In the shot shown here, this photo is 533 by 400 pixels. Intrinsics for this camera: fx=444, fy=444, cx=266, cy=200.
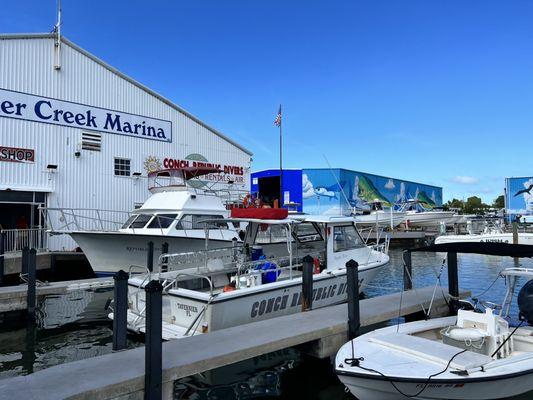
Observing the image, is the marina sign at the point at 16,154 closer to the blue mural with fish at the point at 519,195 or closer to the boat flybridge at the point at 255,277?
the boat flybridge at the point at 255,277

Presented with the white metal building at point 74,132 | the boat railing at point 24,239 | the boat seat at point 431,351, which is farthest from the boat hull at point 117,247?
the boat seat at point 431,351

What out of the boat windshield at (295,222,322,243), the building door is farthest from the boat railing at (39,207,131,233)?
the boat windshield at (295,222,322,243)

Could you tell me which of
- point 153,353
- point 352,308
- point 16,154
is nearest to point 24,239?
point 16,154

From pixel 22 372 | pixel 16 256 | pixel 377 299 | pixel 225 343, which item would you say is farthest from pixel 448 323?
pixel 16 256

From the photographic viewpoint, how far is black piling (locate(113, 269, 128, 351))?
20.5 feet

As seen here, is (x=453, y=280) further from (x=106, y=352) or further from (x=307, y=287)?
(x=106, y=352)

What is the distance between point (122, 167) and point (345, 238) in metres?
13.8

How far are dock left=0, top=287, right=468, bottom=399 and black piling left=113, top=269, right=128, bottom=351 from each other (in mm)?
685

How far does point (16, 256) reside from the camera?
50.0 feet

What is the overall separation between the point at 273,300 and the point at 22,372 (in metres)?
4.43

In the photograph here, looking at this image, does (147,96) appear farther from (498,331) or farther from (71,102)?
(498,331)

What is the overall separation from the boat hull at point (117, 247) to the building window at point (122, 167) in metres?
7.05

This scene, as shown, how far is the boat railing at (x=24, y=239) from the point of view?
1670cm

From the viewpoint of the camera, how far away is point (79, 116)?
19.8 metres
